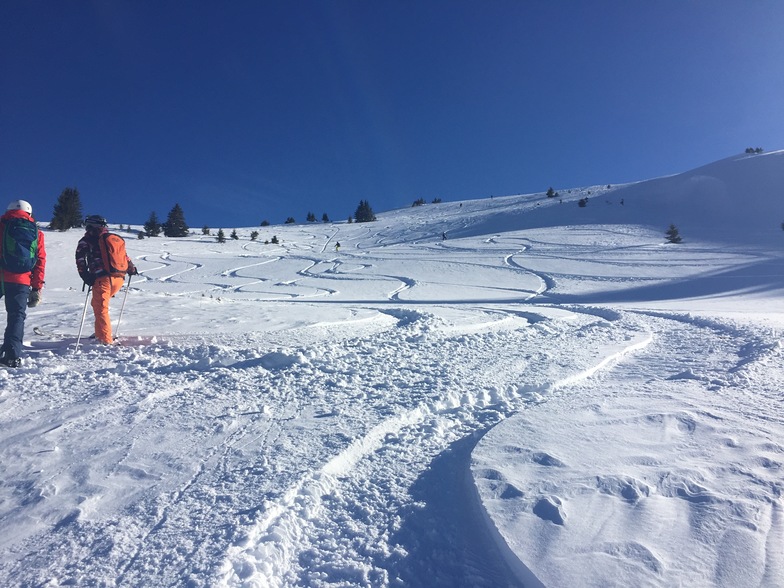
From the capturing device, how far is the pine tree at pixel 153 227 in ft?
124

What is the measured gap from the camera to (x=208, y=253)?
28.7 metres

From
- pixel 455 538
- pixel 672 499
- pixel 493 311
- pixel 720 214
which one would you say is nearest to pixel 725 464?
pixel 672 499

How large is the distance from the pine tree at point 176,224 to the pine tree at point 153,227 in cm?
71

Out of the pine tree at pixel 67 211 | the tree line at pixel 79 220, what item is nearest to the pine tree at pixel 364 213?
the tree line at pixel 79 220

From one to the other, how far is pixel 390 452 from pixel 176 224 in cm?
4221

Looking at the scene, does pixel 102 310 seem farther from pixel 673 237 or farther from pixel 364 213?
pixel 364 213

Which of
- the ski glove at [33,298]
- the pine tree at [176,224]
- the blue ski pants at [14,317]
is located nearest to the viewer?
the blue ski pants at [14,317]

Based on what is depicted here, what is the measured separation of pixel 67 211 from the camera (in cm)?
3291

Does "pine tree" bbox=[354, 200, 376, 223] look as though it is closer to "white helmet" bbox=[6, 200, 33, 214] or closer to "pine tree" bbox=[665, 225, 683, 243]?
"pine tree" bbox=[665, 225, 683, 243]

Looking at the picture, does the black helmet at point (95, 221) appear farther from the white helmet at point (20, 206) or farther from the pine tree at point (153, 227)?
the pine tree at point (153, 227)

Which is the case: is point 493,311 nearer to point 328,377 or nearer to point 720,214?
point 328,377

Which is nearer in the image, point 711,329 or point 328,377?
point 328,377

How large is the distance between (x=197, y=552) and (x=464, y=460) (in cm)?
170

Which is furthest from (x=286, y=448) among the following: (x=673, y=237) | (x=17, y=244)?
(x=673, y=237)
